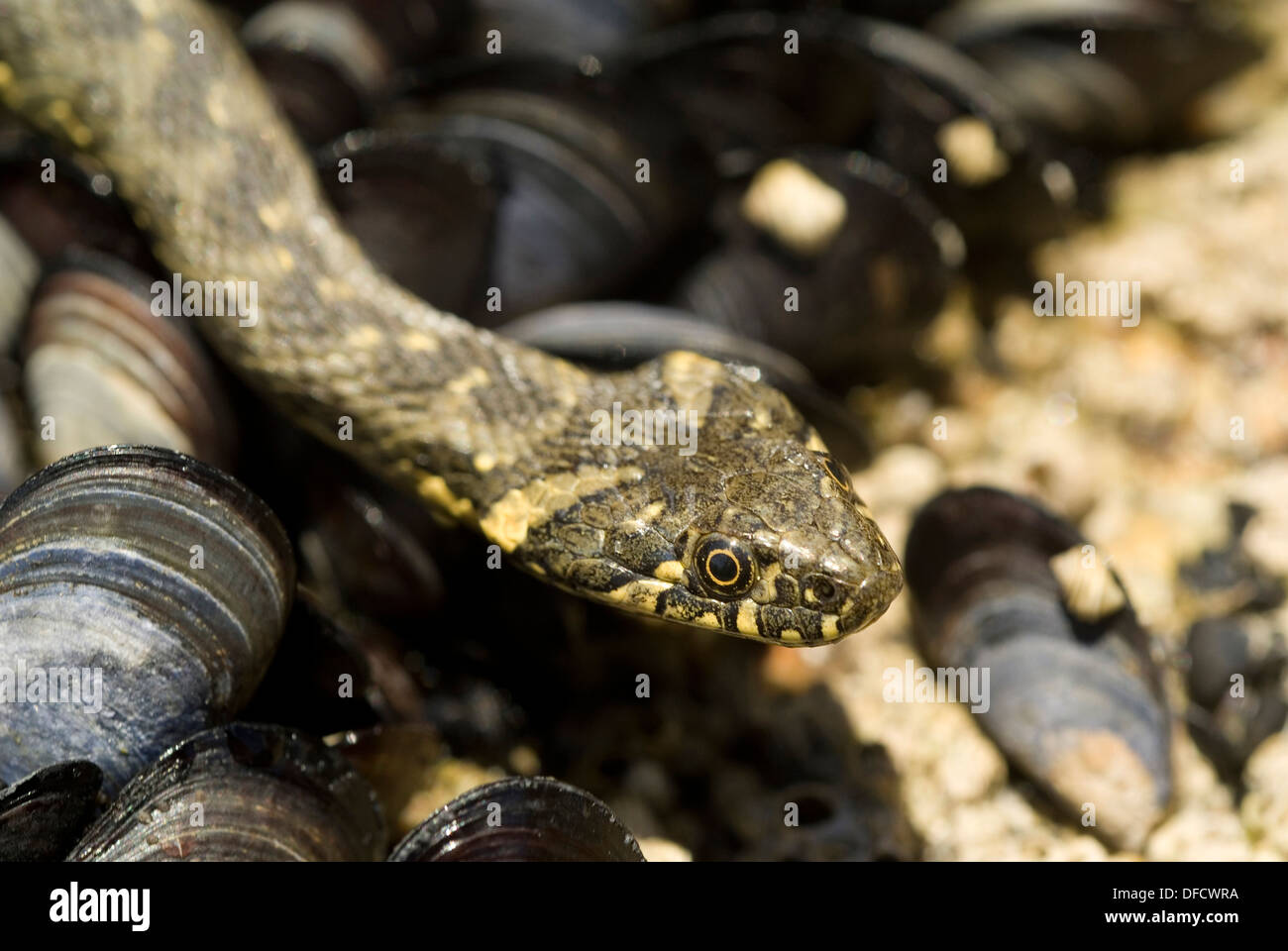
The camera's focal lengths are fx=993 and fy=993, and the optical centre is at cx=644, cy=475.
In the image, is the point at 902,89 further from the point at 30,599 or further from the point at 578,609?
the point at 30,599

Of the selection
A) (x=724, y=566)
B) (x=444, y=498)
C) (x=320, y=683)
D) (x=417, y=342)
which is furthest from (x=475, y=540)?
(x=724, y=566)

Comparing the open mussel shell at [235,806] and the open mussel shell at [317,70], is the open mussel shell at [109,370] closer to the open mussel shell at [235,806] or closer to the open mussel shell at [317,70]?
the open mussel shell at [317,70]

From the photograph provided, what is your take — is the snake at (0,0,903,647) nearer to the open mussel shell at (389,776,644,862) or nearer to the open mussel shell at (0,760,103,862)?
the open mussel shell at (389,776,644,862)

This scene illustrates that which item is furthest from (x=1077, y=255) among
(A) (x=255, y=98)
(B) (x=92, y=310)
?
(B) (x=92, y=310)

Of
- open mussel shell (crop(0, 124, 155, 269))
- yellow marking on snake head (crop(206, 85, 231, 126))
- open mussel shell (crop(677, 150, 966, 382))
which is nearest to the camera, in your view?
open mussel shell (crop(0, 124, 155, 269))

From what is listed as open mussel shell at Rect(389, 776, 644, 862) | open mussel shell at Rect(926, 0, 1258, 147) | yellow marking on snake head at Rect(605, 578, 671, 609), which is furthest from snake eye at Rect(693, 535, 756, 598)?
open mussel shell at Rect(926, 0, 1258, 147)

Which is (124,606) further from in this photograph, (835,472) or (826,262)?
(826,262)
